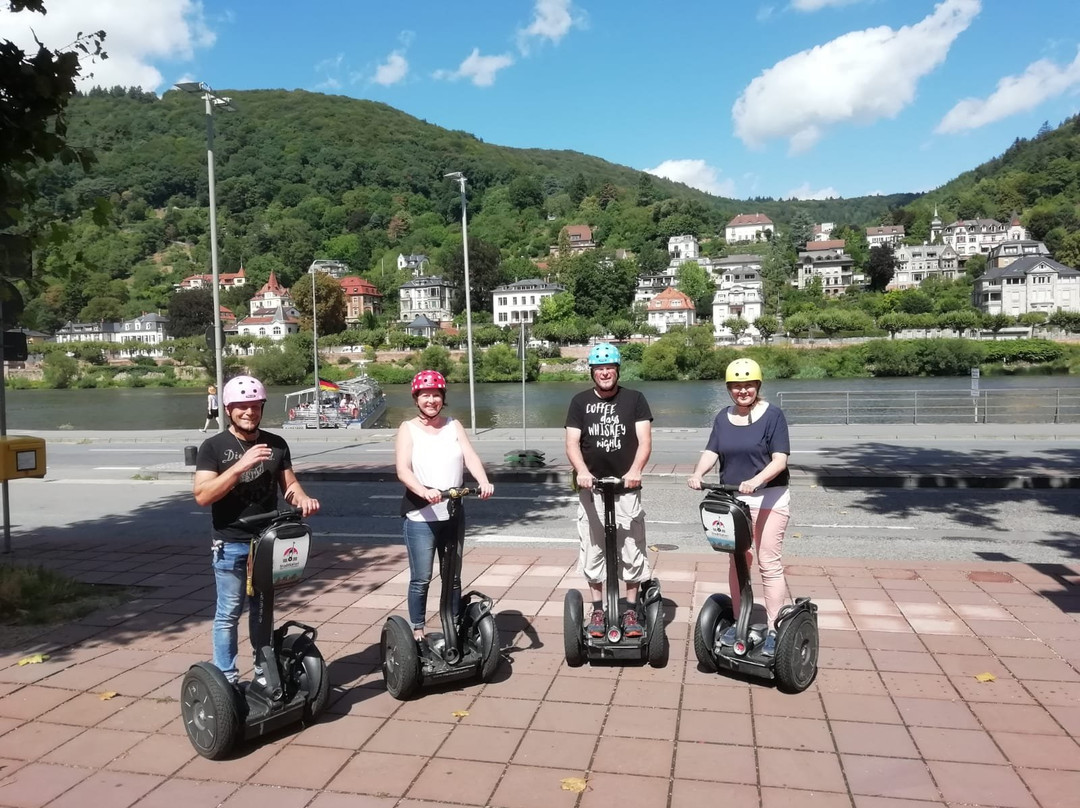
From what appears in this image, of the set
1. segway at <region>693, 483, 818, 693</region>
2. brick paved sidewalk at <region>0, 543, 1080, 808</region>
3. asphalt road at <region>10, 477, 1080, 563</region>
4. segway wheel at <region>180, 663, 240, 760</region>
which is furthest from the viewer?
asphalt road at <region>10, 477, 1080, 563</region>

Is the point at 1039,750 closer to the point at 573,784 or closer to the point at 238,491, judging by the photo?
the point at 573,784

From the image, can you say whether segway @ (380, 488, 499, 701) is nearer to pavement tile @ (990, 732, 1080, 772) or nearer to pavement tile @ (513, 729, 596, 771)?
pavement tile @ (513, 729, 596, 771)

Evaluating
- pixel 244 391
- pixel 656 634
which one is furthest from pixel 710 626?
pixel 244 391

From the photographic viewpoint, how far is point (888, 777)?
11.6 ft

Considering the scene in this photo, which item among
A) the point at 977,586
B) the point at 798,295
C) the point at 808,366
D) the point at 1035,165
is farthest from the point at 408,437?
the point at 1035,165

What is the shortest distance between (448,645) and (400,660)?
28cm

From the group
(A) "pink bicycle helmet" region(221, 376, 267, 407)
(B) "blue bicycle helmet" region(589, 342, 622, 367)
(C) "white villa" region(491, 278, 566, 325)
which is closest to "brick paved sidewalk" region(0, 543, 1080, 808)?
(A) "pink bicycle helmet" region(221, 376, 267, 407)

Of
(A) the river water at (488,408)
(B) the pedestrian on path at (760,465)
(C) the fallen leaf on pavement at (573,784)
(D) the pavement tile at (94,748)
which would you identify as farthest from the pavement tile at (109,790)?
(A) the river water at (488,408)

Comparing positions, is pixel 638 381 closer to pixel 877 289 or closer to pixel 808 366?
pixel 808 366

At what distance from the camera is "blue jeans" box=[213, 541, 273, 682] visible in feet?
12.6

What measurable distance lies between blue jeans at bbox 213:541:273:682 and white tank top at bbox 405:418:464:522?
0.86m

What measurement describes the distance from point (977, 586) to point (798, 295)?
132 meters

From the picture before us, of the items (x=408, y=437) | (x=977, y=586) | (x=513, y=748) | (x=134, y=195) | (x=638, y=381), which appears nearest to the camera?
(x=513, y=748)

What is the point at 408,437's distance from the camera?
4.42 meters
